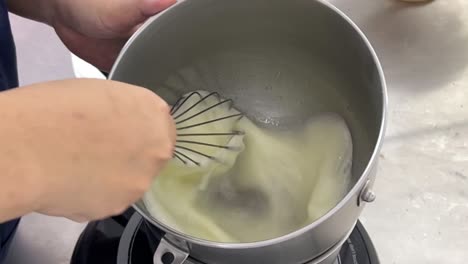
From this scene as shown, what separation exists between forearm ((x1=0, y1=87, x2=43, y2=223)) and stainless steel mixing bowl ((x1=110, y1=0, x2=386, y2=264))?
0.08 metres

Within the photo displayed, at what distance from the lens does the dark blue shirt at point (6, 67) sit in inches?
19.7

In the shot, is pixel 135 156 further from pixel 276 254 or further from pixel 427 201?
pixel 427 201

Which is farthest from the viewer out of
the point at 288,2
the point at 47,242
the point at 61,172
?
the point at 47,242

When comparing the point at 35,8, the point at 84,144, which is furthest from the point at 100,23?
the point at 84,144

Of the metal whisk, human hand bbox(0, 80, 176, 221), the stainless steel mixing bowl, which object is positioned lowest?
the metal whisk

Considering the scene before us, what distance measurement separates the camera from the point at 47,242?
566 mm

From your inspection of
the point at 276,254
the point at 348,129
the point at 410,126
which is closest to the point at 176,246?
the point at 276,254

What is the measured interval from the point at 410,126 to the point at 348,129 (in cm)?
14

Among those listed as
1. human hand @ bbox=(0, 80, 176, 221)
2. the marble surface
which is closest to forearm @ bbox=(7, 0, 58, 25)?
the marble surface

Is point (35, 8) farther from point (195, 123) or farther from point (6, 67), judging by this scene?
point (195, 123)

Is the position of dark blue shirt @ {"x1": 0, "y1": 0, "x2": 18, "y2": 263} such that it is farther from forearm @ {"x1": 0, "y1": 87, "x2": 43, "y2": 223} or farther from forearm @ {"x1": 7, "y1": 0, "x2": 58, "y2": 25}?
forearm @ {"x1": 0, "y1": 87, "x2": 43, "y2": 223}

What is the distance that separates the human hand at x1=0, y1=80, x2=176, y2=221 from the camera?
30 cm

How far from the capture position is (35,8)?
54 centimetres

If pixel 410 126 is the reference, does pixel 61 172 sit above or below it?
above
